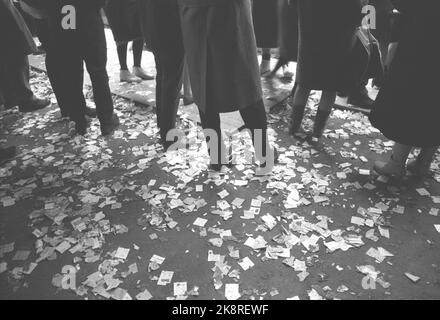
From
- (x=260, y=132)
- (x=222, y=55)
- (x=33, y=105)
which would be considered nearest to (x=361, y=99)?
(x=260, y=132)

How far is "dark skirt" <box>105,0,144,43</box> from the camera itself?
14.3 feet

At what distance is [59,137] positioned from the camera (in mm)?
3771

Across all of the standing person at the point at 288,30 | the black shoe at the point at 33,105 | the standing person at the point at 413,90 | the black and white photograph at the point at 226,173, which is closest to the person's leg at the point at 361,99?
the black and white photograph at the point at 226,173

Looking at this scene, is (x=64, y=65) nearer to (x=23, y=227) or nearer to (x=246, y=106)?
(x=23, y=227)

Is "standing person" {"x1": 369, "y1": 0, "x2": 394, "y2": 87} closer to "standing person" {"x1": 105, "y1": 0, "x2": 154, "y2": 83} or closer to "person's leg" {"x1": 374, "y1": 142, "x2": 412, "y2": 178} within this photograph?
"person's leg" {"x1": 374, "y1": 142, "x2": 412, "y2": 178}

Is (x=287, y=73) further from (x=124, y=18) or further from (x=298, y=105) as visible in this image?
(x=124, y=18)

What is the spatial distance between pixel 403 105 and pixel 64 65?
3.18 m

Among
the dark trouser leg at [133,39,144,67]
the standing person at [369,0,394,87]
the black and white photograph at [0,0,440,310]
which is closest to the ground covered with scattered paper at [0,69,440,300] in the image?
the black and white photograph at [0,0,440,310]

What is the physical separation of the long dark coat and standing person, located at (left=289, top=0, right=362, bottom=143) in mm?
3015

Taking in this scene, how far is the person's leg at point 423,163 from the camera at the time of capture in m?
2.81

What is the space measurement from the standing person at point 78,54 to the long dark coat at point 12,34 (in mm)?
671

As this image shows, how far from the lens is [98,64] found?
10.9 ft

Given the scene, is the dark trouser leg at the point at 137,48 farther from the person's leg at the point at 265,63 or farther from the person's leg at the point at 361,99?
the person's leg at the point at 361,99
